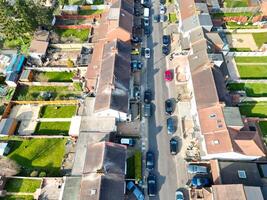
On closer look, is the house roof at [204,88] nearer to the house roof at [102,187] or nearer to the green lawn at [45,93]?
the house roof at [102,187]

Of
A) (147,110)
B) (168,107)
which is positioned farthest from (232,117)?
(147,110)

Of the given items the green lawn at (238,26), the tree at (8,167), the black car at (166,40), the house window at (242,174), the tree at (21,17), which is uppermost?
the green lawn at (238,26)

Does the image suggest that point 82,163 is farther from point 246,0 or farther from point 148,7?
point 246,0

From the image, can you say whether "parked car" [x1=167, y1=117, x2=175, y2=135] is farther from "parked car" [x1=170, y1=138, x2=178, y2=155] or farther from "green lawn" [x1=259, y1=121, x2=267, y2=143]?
"green lawn" [x1=259, y1=121, x2=267, y2=143]

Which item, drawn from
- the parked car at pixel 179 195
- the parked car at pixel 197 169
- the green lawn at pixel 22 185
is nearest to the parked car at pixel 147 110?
the parked car at pixel 197 169

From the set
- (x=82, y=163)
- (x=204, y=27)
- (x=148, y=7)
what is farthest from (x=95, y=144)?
(x=148, y=7)
